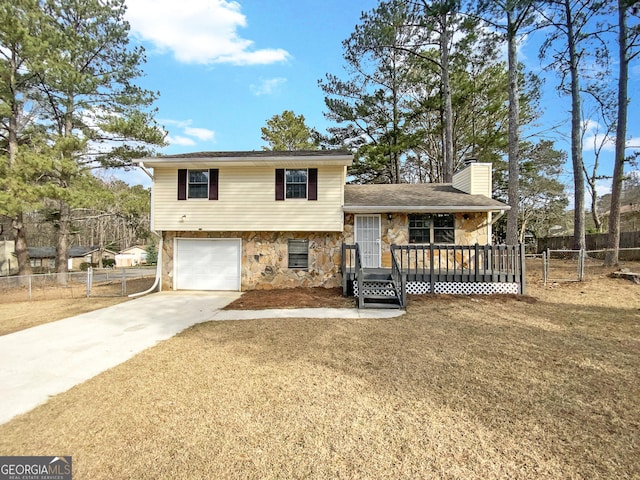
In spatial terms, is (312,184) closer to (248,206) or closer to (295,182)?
(295,182)

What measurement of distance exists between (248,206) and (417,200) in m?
5.80

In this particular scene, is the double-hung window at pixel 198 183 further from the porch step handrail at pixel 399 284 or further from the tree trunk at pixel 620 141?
the tree trunk at pixel 620 141

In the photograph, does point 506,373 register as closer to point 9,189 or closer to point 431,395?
point 431,395

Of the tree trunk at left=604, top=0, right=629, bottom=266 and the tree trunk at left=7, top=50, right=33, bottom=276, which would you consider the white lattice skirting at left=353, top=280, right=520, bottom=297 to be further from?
the tree trunk at left=7, top=50, right=33, bottom=276

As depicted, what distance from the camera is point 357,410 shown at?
2908 mm

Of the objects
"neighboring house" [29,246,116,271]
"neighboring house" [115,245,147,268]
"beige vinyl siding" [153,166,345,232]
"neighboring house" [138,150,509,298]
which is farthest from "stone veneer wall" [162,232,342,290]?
"neighboring house" [115,245,147,268]

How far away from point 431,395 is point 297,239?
7.89 meters

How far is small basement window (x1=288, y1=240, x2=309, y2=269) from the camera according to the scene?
10.6m

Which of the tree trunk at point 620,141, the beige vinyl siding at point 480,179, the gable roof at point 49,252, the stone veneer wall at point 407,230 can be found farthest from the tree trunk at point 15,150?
the tree trunk at point 620,141

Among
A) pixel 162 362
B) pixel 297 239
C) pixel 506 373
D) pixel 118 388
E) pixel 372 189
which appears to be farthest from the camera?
pixel 372 189

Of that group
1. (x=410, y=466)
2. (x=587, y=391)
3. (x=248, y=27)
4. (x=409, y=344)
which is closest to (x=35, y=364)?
(x=410, y=466)

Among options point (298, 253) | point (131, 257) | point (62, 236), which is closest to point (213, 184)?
point (298, 253)

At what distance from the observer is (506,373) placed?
12.1 ft

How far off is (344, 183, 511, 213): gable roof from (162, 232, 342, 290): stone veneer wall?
4.89 ft
